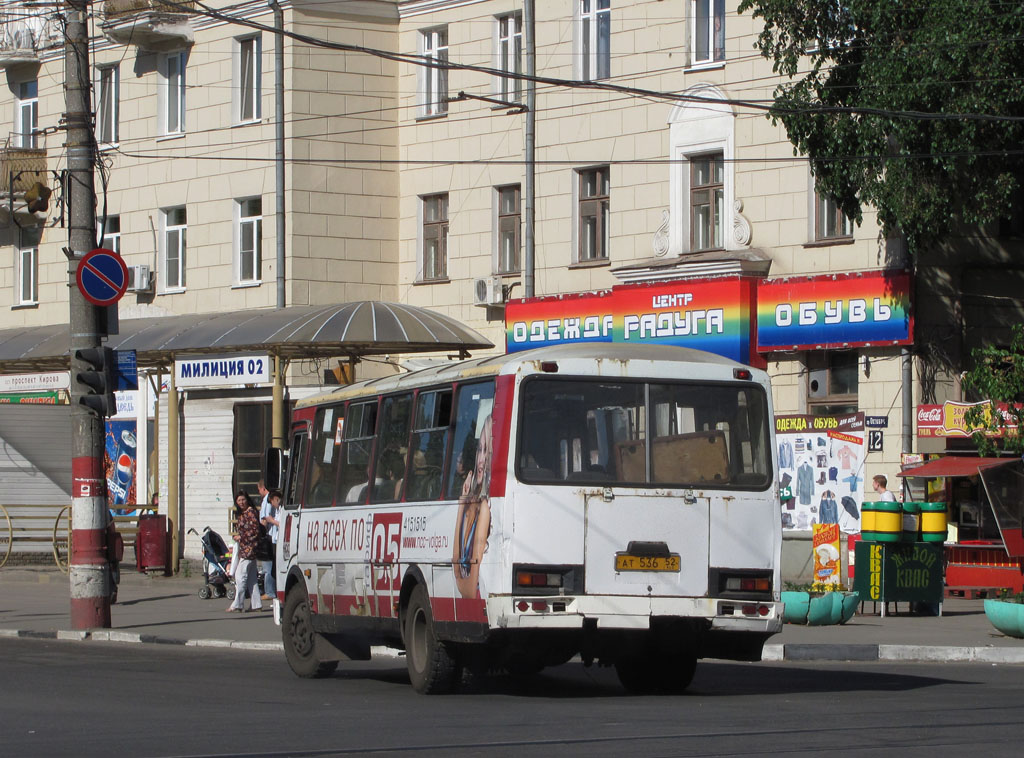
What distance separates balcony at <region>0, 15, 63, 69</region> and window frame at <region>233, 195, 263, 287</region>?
23.9 feet

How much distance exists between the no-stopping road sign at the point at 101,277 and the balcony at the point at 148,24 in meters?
16.2

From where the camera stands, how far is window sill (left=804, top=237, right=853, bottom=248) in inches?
1102

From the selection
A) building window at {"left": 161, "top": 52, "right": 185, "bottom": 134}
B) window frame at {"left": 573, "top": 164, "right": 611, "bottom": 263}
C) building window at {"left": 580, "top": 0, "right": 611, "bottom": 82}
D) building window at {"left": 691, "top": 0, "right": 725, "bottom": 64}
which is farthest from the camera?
building window at {"left": 161, "top": 52, "right": 185, "bottom": 134}

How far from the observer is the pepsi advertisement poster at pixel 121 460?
1505 inches

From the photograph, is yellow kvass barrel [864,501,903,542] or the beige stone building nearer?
yellow kvass barrel [864,501,903,542]

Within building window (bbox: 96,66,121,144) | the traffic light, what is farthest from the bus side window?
building window (bbox: 96,66,121,144)

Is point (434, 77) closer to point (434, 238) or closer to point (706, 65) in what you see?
point (434, 238)

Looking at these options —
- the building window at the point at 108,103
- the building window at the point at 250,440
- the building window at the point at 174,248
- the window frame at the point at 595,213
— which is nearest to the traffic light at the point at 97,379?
the window frame at the point at 595,213

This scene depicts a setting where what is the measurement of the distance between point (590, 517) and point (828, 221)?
16506mm

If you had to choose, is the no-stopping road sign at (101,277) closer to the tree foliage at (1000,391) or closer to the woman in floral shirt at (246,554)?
the woman in floral shirt at (246,554)

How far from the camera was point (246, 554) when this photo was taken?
24094mm

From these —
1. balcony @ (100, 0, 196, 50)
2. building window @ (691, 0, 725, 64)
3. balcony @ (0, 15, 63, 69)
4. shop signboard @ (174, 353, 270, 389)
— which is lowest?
shop signboard @ (174, 353, 270, 389)

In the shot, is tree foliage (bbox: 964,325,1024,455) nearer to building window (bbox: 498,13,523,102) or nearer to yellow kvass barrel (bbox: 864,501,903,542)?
yellow kvass barrel (bbox: 864,501,903,542)

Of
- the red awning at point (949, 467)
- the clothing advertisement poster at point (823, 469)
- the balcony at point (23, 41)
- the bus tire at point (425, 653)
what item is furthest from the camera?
the balcony at point (23, 41)
